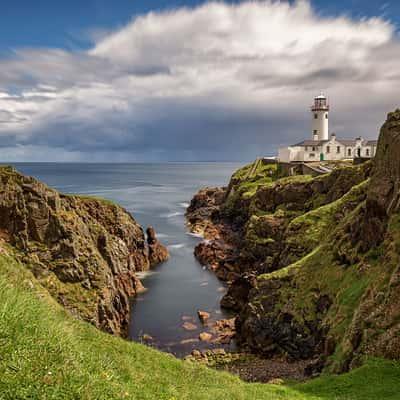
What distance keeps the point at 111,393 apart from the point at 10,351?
112 inches

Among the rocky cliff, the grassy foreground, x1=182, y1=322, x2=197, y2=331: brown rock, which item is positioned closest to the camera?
the grassy foreground

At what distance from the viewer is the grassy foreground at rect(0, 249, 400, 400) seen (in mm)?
8516

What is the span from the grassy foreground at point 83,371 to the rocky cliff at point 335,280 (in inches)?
202

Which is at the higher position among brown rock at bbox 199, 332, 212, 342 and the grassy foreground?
the grassy foreground

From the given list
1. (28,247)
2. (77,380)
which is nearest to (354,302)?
(77,380)

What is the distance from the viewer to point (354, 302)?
106ft

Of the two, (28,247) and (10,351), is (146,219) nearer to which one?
(28,247)

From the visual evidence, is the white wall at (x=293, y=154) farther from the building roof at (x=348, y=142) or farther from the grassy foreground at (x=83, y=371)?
the grassy foreground at (x=83, y=371)

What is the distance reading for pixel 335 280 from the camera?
3897 centimetres

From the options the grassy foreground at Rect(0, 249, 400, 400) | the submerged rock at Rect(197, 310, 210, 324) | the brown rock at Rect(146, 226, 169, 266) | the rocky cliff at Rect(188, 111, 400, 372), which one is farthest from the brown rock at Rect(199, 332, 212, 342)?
the brown rock at Rect(146, 226, 169, 266)

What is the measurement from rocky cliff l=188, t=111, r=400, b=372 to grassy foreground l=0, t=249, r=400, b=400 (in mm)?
5126

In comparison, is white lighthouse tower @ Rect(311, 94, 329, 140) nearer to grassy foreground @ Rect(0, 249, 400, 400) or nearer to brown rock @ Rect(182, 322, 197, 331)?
brown rock @ Rect(182, 322, 197, 331)

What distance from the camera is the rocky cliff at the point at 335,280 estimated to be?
85.3 feet

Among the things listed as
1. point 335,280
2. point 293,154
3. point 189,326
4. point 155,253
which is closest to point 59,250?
point 189,326
